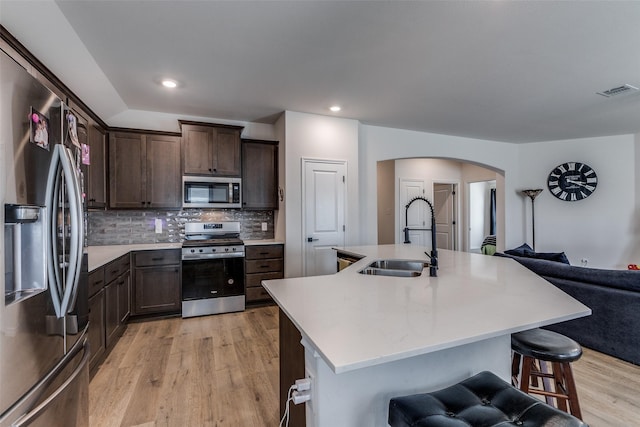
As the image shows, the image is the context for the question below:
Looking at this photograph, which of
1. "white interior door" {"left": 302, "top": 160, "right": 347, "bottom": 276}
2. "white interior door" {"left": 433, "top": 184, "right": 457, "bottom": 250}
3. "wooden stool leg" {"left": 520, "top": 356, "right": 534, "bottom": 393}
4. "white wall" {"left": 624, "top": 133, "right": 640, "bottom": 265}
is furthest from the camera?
"white interior door" {"left": 433, "top": 184, "right": 457, "bottom": 250}

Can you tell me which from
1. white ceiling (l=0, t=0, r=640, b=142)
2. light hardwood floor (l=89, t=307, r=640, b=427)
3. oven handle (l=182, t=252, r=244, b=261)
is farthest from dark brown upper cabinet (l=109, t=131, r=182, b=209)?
light hardwood floor (l=89, t=307, r=640, b=427)

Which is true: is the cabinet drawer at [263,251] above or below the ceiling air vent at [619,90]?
below

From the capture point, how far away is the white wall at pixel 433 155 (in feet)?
15.8

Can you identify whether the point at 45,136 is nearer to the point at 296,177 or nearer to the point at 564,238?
the point at 296,177

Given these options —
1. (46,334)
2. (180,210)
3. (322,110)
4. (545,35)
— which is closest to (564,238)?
(545,35)

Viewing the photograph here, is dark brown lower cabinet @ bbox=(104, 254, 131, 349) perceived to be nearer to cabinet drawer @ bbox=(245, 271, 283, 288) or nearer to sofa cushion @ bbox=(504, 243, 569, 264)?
cabinet drawer @ bbox=(245, 271, 283, 288)

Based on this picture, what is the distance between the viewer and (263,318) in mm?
3668

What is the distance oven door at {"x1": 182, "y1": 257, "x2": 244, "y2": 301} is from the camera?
3684mm

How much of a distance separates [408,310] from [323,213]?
3.05 meters

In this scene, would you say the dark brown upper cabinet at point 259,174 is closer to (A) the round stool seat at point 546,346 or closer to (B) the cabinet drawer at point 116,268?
(B) the cabinet drawer at point 116,268

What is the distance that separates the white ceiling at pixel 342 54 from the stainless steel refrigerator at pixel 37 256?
1.25 metres

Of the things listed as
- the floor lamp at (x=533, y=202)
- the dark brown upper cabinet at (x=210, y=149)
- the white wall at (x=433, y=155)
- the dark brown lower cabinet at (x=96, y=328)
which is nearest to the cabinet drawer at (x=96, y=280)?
the dark brown lower cabinet at (x=96, y=328)

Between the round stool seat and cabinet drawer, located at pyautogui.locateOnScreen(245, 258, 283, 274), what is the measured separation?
2.97 metres

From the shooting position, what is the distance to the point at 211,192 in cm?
405
